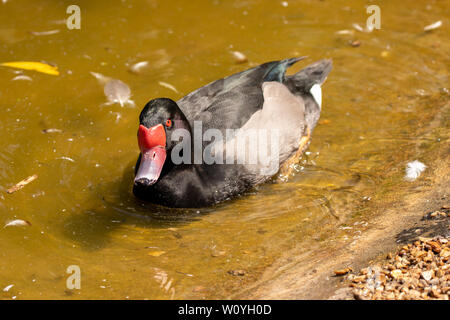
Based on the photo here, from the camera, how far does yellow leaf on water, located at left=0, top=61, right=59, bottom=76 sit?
6.77 m

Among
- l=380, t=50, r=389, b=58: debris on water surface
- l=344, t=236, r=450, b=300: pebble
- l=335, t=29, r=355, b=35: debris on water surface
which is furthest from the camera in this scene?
l=335, t=29, r=355, b=35: debris on water surface

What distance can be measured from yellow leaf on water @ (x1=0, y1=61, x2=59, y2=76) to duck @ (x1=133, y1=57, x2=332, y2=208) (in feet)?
6.98

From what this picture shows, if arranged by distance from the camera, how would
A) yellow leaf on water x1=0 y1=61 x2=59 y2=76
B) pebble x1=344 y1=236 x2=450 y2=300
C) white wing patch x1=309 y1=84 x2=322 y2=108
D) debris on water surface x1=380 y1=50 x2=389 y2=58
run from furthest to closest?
debris on water surface x1=380 y1=50 x2=389 y2=58, yellow leaf on water x1=0 y1=61 x2=59 y2=76, white wing patch x1=309 y1=84 x2=322 y2=108, pebble x1=344 y1=236 x2=450 y2=300

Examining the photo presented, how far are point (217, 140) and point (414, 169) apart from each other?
1759mm

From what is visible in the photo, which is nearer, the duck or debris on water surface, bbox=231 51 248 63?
the duck

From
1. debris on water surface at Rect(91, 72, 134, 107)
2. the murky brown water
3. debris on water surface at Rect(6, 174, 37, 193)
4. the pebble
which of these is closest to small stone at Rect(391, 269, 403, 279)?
the pebble

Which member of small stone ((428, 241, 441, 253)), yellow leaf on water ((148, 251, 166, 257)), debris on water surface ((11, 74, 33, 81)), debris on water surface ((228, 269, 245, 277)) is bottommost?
yellow leaf on water ((148, 251, 166, 257))

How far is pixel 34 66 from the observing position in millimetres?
6816

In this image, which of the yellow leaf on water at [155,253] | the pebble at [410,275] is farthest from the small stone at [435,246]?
the yellow leaf on water at [155,253]

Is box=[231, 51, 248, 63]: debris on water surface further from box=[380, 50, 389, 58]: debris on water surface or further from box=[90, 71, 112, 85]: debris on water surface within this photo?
box=[380, 50, 389, 58]: debris on water surface

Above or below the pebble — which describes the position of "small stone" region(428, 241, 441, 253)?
above

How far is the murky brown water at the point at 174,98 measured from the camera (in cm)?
432

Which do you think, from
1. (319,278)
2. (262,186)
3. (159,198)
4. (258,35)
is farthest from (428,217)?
(258,35)

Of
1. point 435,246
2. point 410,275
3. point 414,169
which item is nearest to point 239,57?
point 414,169
